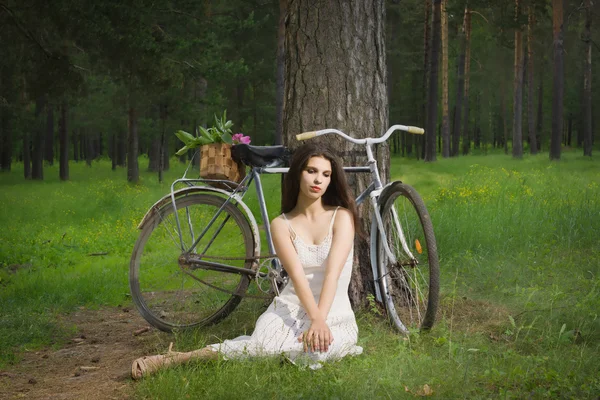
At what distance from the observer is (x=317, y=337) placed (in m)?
3.76

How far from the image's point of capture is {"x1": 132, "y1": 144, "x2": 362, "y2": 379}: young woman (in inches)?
155

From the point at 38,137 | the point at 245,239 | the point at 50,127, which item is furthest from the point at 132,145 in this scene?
A: the point at 245,239

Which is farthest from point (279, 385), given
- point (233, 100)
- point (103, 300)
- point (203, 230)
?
point (233, 100)

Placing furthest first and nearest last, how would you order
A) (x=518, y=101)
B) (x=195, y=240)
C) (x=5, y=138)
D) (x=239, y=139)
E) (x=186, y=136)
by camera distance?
(x=5, y=138) < (x=518, y=101) < (x=186, y=136) < (x=239, y=139) < (x=195, y=240)

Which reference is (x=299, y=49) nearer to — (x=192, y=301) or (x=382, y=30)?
(x=382, y=30)

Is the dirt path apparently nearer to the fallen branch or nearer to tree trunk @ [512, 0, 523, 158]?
the fallen branch

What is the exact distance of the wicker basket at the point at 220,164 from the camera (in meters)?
5.00

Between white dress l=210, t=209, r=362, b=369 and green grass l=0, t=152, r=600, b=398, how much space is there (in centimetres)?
9

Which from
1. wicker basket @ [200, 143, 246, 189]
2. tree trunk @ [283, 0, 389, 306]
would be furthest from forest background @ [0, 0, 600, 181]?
wicker basket @ [200, 143, 246, 189]

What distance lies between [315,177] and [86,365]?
6.95 feet

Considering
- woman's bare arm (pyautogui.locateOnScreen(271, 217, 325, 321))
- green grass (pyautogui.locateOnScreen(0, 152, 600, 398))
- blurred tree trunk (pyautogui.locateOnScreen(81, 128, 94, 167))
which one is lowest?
green grass (pyautogui.locateOnScreen(0, 152, 600, 398))

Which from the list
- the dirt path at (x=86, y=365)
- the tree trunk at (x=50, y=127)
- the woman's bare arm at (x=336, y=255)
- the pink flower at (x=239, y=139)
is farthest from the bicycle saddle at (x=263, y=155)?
the tree trunk at (x=50, y=127)

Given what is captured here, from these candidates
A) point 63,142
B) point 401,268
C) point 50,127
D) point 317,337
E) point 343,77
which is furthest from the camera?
point 50,127

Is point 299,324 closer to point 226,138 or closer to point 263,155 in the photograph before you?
point 263,155
